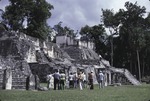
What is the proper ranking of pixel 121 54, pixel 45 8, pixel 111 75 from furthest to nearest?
pixel 121 54, pixel 45 8, pixel 111 75

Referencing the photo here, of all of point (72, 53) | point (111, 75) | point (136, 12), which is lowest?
point (111, 75)

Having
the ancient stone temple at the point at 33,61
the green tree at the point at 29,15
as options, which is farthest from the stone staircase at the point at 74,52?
the green tree at the point at 29,15

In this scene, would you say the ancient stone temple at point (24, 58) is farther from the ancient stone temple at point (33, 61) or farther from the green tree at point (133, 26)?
the green tree at point (133, 26)

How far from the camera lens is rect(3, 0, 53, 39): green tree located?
55125mm

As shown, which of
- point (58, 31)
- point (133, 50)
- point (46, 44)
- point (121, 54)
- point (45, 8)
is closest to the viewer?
point (46, 44)

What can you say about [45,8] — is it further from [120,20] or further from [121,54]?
[121,54]

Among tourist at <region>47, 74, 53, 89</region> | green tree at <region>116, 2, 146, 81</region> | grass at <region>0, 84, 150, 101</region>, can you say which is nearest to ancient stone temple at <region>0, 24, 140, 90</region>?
tourist at <region>47, 74, 53, 89</region>

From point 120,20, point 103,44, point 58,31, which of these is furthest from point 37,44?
point 58,31

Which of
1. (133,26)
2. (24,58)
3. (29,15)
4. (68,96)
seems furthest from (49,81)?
(133,26)

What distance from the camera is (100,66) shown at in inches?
1895

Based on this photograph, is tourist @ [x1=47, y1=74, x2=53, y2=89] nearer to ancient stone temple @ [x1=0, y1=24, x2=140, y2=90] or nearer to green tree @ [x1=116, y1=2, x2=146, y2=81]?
→ ancient stone temple @ [x1=0, y1=24, x2=140, y2=90]

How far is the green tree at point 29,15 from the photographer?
55125 mm

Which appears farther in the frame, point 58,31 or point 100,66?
point 58,31

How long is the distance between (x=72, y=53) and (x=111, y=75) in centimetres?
1379
